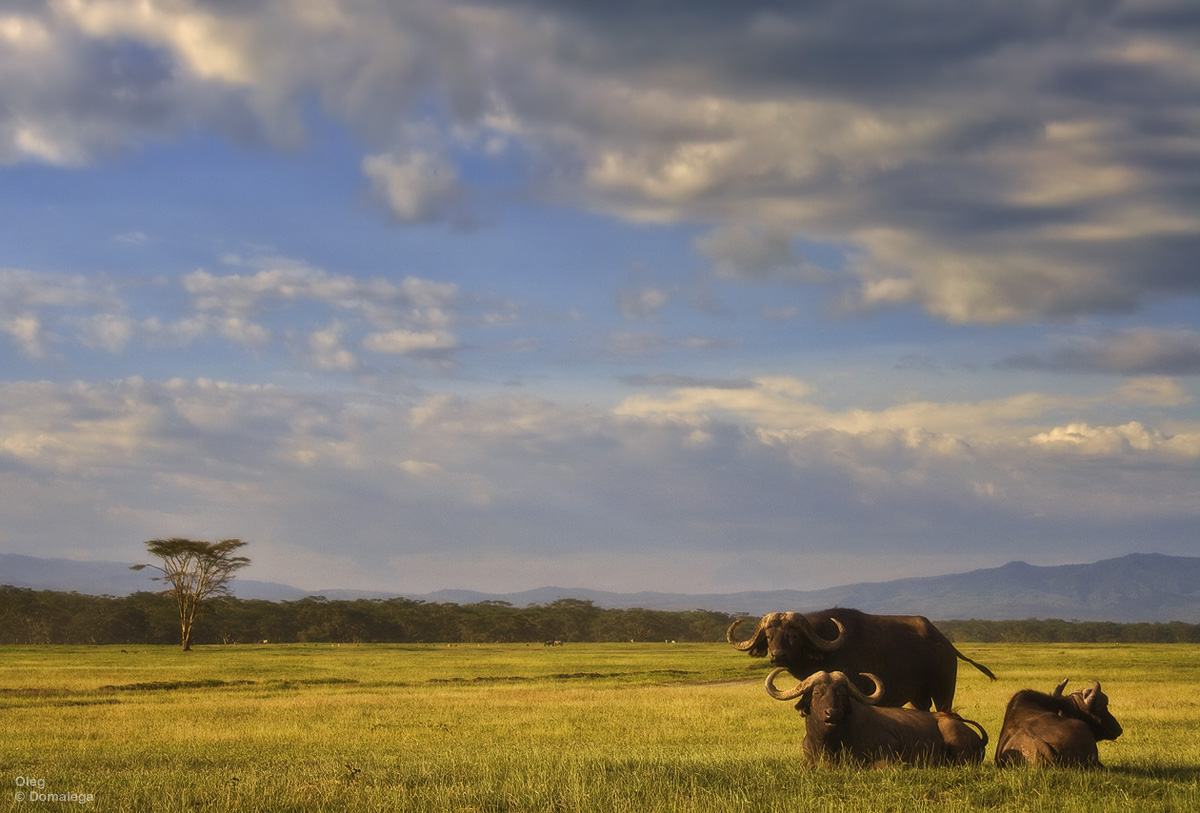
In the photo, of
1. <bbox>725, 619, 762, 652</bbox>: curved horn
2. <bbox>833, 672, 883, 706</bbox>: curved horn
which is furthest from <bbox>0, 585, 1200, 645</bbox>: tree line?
<bbox>833, 672, 883, 706</bbox>: curved horn

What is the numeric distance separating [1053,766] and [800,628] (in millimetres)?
4411

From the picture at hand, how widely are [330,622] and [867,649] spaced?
377ft

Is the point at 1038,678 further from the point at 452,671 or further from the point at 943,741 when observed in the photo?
the point at 943,741

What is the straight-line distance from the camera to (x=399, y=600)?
146 meters

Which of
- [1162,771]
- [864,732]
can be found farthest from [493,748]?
[1162,771]

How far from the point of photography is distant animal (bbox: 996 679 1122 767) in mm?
13094

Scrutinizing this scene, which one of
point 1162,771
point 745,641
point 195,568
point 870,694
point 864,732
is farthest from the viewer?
point 195,568

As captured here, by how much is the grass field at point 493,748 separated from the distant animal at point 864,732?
73 centimetres

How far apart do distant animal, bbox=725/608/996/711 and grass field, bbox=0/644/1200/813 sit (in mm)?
1723

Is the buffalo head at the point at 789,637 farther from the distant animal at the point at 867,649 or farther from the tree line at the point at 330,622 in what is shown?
the tree line at the point at 330,622

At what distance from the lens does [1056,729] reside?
13.4 m

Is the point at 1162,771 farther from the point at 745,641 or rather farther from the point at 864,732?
the point at 745,641

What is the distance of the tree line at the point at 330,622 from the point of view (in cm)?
11362

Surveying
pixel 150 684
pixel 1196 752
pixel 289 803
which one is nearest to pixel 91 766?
pixel 289 803
